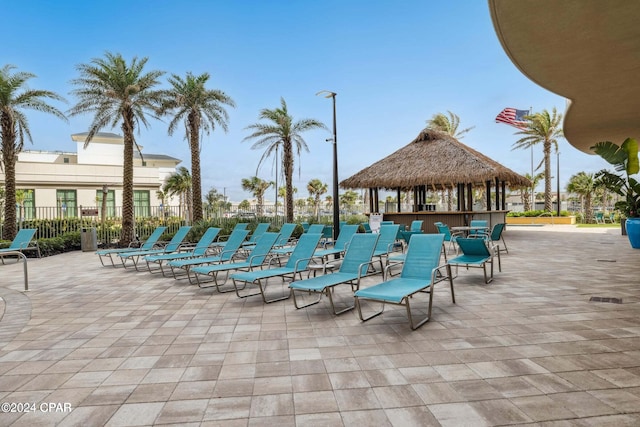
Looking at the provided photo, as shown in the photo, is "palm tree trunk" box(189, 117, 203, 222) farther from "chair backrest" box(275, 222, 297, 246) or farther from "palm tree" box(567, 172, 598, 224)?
"palm tree" box(567, 172, 598, 224)

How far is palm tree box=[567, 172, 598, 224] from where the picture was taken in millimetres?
34688

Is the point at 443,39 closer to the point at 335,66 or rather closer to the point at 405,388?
the point at 335,66

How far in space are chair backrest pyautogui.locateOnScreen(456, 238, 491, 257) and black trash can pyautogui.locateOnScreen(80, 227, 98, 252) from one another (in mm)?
14090

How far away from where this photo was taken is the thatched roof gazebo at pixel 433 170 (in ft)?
58.8

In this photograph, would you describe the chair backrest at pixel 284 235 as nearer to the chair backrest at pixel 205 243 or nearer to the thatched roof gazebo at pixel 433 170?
the chair backrest at pixel 205 243

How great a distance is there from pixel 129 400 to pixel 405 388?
2065 millimetres

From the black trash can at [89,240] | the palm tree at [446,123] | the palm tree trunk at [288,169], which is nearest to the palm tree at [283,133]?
the palm tree trunk at [288,169]

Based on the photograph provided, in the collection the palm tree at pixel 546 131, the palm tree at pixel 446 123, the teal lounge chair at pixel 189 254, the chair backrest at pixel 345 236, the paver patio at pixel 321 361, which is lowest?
the paver patio at pixel 321 361

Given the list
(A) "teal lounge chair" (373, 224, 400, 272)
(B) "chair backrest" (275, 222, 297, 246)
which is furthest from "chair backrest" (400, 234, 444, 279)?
(B) "chair backrest" (275, 222, 297, 246)

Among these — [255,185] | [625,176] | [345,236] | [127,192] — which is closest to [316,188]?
[255,185]

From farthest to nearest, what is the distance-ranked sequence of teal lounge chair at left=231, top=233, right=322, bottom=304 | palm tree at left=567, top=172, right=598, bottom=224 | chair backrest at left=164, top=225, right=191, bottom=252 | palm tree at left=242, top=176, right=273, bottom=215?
palm tree at left=242, top=176, right=273, bottom=215 → palm tree at left=567, top=172, right=598, bottom=224 → chair backrest at left=164, top=225, right=191, bottom=252 → teal lounge chair at left=231, top=233, right=322, bottom=304

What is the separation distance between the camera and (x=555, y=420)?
243cm

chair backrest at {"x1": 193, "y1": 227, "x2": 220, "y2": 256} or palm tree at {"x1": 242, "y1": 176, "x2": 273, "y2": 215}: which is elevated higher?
palm tree at {"x1": 242, "y1": 176, "x2": 273, "y2": 215}

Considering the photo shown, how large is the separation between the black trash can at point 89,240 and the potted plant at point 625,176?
1789cm
